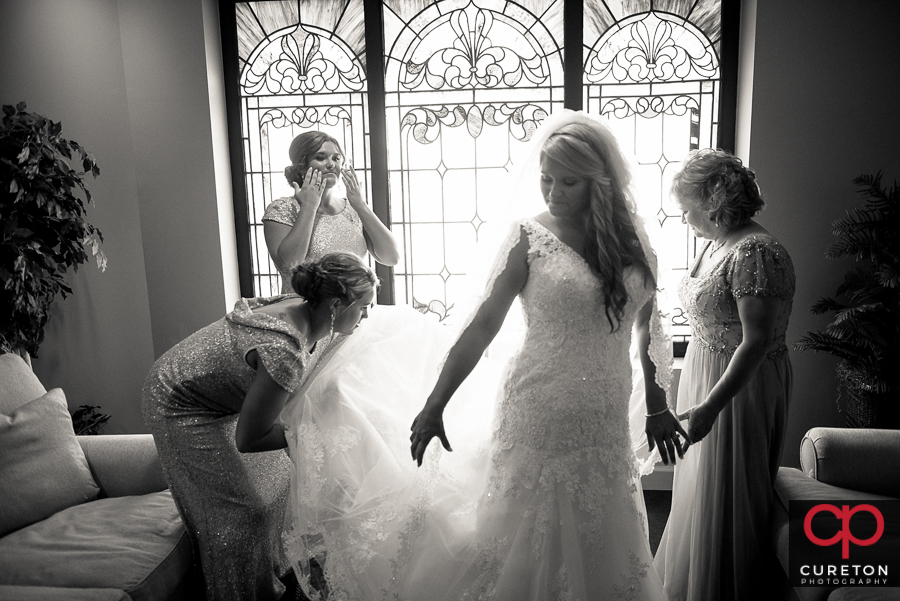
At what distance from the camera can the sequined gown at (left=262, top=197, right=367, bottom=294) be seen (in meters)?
2.66

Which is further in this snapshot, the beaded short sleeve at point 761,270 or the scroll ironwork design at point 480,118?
the scroll ironwork design at point 480,118

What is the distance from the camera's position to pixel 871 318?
2953mm

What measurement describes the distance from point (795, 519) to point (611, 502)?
2.65ft

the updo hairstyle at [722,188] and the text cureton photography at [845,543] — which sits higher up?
the updo hairstyle at [722,188]

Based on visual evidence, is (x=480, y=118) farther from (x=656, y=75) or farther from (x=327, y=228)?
(x=327, y=228)

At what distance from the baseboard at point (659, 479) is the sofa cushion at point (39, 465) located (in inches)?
104

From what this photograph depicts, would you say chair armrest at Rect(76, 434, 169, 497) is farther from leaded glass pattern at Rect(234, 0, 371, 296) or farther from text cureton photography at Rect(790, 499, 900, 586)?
text cureton photography at Rect(790, 499, 900, 586)

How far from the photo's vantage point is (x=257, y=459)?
7.13 ft

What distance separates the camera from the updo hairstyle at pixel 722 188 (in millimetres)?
2113

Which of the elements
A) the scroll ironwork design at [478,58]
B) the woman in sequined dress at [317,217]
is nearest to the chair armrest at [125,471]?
the woman in sequined dress at [317,217]

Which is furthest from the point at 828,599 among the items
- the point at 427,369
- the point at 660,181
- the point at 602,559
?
the point at 660,181

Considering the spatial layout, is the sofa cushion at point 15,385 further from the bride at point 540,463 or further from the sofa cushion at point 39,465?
the bride at point 540,463

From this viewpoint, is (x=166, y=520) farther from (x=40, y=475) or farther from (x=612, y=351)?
(x=612, y=351)

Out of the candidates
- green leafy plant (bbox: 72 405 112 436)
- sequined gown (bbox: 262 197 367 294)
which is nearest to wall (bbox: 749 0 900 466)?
sequined gown (bbox: 262 197 367 294)
